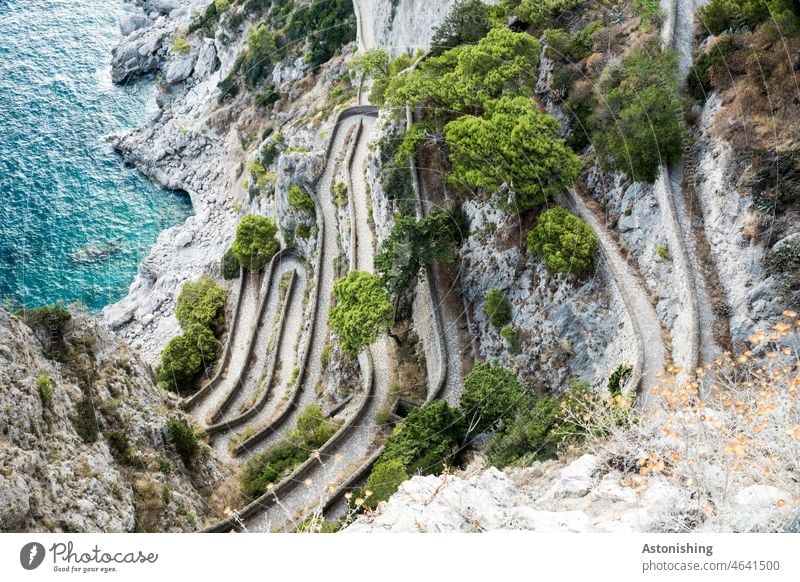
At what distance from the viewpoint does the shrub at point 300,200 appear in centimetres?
5025

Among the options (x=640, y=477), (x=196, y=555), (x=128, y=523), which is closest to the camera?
(x=196, y=555)

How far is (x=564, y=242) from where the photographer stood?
3062cm

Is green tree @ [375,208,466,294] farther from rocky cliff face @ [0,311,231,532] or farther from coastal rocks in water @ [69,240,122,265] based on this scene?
coastal rocks in water @ [69,240,122,265]

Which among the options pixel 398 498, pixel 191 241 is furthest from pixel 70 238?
pixel 398 498

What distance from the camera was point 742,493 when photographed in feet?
47.6

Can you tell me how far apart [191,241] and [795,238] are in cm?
5221

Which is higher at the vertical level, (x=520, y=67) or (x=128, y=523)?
(x=520, y=67)

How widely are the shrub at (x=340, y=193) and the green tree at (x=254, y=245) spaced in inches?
277

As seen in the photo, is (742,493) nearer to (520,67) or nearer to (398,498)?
(398,498)

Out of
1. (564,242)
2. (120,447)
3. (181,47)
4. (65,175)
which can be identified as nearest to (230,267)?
(65,175)

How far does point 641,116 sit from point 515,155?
656 centimetres

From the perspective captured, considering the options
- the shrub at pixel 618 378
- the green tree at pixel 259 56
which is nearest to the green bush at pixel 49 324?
the shrub at pixel 618 378

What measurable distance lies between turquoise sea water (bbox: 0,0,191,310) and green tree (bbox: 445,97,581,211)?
3395 centimetres

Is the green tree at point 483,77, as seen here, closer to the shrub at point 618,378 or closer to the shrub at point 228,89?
the shrub at point 618,378
